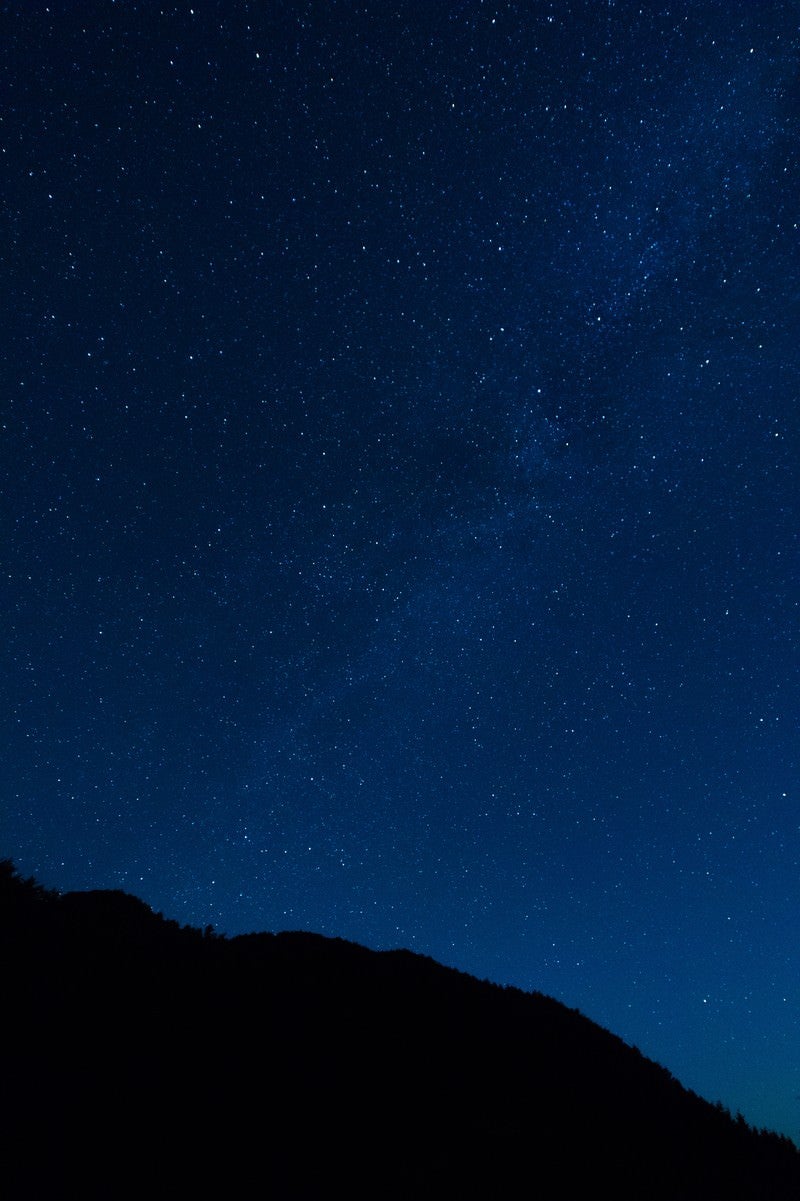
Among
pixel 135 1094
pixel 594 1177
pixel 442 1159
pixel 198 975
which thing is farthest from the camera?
pixel 198 975

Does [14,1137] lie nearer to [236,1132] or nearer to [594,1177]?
[236,1132]

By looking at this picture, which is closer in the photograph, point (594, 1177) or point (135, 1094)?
point (135, 1094)

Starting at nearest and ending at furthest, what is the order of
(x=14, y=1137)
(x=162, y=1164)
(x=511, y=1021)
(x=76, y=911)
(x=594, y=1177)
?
1. (x=14, y=1137)
2. (x=162, y=1164)
3. (x=594, y=1177)
4. (x=76, y=911)
5. (x=511, y=1021)

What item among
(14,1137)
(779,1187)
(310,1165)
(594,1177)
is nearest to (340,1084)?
(310,1165)

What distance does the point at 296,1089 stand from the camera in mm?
6145

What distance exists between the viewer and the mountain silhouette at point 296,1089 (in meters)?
4.92

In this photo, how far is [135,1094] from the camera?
527 centimetres

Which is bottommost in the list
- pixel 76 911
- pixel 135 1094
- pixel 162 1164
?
pixel 162 1164

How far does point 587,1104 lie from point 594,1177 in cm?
135

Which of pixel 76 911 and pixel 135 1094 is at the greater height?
pixel 76 911

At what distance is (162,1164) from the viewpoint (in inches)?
189

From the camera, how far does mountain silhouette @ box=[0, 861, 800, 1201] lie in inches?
194

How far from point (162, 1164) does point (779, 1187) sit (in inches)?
269

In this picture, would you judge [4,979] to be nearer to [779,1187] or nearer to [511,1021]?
[511,1021]
